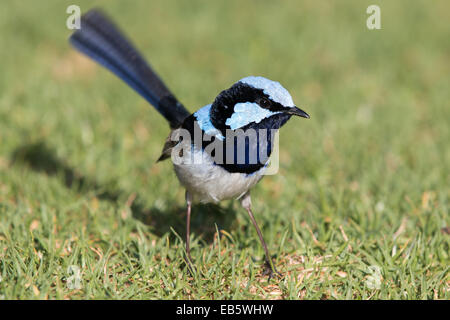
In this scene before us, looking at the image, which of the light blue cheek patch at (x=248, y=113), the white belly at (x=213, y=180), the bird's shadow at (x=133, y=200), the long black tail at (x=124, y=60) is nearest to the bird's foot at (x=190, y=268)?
the white belly at (x=213, y=180)

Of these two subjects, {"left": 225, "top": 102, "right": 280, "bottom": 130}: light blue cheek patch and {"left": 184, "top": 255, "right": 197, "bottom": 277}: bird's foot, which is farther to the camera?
{"left": 184, "top": 255, "right": 197, "bottom": 277}: bird's foot

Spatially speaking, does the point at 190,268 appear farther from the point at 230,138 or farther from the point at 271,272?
the point at 230,138

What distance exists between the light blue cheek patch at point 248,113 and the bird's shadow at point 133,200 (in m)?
1.21

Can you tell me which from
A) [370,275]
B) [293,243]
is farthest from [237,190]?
[370,275]

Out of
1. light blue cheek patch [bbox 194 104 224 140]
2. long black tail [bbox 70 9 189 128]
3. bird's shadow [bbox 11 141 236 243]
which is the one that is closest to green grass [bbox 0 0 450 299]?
bird's shadow [bbox 11 141 236 243]

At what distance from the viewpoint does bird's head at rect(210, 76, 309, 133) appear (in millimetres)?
3076

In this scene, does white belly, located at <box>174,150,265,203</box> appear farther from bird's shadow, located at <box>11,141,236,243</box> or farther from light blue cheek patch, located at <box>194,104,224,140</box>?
bird's shadow, located at <box>11,141,236,243</box>

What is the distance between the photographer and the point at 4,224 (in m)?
3.88

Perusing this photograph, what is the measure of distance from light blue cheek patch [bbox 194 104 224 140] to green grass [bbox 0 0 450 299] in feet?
2.52

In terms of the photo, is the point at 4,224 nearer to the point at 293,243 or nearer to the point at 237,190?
the point at 237,190

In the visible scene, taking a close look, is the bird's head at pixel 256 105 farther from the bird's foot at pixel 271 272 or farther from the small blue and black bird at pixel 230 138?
the bird's foot at pixel 271 272

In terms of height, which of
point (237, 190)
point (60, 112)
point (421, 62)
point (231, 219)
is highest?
point (421, 62)

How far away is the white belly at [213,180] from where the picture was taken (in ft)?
10.8
